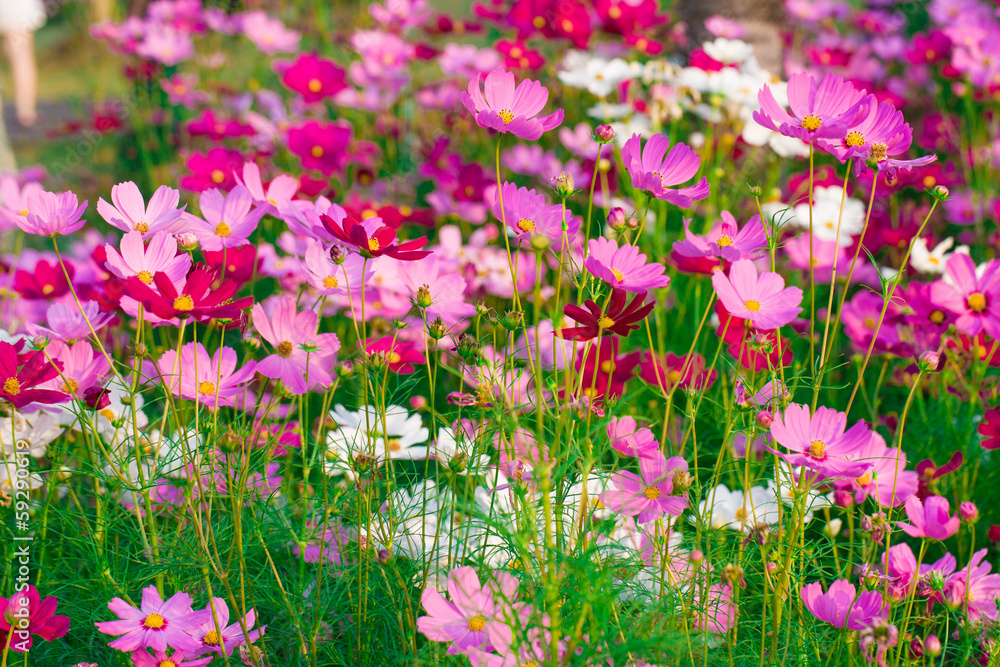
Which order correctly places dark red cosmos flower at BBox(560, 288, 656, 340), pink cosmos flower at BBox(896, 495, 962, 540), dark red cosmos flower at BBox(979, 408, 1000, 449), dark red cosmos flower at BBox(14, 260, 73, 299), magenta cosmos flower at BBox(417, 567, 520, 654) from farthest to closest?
dark red cosmos flower at BBox(14, 260, 73, 299)
dark red cosmos flower at BBox(979, 408, 1000, 449)
pink cosmos flower at BBox(896, 495, 962, 540)
dark red cosmos flower at BBox(560, 288, 656, 340)
magenta cosmos flower at BBox(417, 567, 520, 654)

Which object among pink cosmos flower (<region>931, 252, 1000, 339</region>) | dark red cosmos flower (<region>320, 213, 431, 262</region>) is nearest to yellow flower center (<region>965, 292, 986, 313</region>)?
pink cosmos flower (<region>931, 252, 1000, 339</region>)

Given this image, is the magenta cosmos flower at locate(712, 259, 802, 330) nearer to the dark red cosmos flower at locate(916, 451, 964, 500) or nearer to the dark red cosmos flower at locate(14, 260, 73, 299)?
the dark red cosmos flower at locate(916, 451, 964, 500)

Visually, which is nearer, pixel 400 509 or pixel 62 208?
pixel 62 208

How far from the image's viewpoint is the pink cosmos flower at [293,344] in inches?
38.9

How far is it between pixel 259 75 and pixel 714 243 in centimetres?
323

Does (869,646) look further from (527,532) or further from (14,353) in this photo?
(14,353)

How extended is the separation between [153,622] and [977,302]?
118 cm

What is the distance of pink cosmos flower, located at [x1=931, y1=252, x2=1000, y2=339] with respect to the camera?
1.21m

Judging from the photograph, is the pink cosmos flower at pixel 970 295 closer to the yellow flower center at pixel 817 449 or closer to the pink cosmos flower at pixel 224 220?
the yellow flower center at pixel 817 449

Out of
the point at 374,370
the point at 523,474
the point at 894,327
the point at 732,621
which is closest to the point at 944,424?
the point at 894,327

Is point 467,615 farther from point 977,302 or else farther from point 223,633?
point 977,302

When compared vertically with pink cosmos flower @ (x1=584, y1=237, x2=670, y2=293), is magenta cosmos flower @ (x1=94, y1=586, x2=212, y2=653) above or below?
below

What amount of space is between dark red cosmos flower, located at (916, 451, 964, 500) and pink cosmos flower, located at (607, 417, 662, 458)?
0.46 m

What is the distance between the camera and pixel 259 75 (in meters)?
3.74
